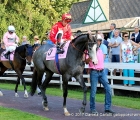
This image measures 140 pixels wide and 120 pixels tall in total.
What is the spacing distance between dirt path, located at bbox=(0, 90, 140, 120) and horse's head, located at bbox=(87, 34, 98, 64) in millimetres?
1544

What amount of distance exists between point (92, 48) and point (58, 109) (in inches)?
99.6

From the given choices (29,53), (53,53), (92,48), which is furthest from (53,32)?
(29,53)

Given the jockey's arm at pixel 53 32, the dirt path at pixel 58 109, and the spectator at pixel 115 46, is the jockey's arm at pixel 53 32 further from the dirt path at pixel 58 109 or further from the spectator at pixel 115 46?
the spectator at pixel 115 46

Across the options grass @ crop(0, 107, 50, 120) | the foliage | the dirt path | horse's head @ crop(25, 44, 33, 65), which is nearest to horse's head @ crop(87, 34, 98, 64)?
the dirt path

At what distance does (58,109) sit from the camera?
11273 millimetres

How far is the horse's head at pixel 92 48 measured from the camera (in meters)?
9.77

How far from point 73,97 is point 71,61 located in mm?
4066

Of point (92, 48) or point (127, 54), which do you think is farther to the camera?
point (127, 54)

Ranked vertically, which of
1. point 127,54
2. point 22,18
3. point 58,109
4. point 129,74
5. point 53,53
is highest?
point 22,18

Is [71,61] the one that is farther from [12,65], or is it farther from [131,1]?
[131,1]

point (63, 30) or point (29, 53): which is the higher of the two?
point (63, 30)

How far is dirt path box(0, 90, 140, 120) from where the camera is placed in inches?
381

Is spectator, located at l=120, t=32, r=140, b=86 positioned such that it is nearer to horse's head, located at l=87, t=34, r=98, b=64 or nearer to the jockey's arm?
the jockey's arm

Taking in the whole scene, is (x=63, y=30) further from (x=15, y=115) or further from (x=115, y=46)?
(x=115, y=46)
